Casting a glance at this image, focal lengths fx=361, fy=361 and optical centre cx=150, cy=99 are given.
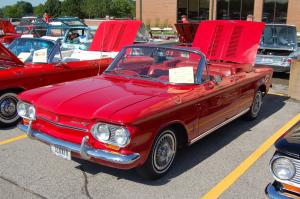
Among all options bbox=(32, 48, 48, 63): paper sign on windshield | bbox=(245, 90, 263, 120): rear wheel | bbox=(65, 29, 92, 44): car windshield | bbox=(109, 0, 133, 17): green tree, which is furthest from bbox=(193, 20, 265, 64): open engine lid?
bbox=(109, 0, 133, 17): green tree

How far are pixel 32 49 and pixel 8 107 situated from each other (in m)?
1.74

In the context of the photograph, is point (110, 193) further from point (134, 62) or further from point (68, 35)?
point (68, 35)

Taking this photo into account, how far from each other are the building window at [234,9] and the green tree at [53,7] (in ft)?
182

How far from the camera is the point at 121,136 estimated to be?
11.7ft

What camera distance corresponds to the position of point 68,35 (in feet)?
40.5

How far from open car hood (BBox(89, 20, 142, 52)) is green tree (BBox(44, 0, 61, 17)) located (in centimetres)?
7458

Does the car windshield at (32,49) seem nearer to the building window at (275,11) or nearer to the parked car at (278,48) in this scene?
the parked car at (278,48)

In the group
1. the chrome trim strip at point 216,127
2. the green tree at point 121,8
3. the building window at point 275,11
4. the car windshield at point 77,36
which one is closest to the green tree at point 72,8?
the green tree at point 121,8

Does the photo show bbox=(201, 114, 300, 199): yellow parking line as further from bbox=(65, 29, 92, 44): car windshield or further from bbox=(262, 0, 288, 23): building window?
bbox=(262, 0, 288, 23): building window

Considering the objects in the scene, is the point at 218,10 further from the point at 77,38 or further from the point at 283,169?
the point at 283,169

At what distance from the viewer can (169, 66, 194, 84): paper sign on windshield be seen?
4.63 meters

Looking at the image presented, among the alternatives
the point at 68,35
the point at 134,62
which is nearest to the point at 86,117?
the point at 134,62

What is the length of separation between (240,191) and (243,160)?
2.96 ft

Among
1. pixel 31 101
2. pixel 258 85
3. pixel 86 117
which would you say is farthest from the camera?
pixel 258 85
